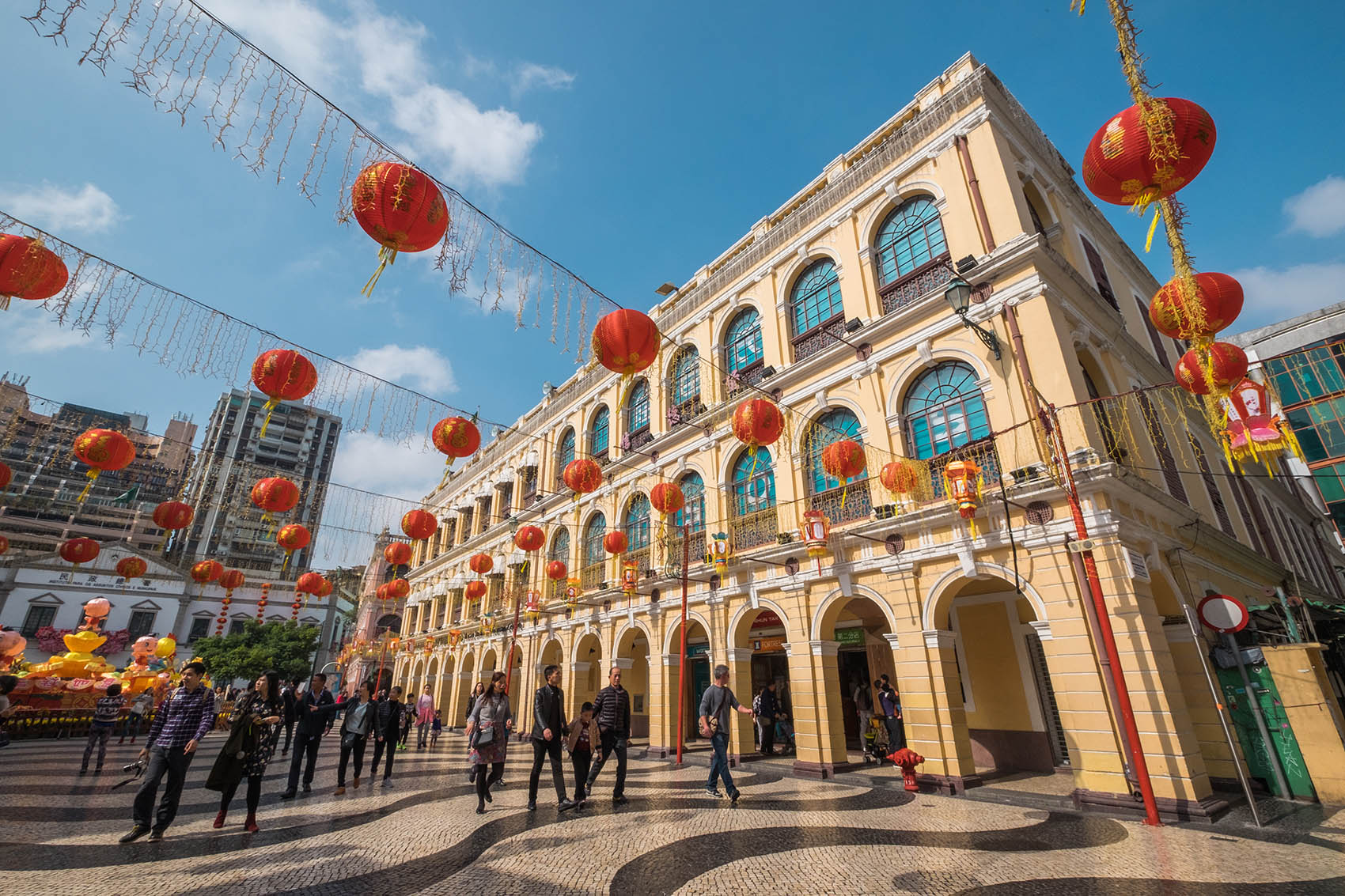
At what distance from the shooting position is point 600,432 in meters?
20.4

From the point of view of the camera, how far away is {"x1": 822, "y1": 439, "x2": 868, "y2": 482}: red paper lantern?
9.80 metres

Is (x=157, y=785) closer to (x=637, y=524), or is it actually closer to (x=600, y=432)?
(x=637, y=524)

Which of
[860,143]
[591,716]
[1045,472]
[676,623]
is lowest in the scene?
[591,716]

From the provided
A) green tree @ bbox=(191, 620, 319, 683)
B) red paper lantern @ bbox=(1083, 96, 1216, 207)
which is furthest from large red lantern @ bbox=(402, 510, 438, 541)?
green tree @ bbox=(191, 620, 319, 683)

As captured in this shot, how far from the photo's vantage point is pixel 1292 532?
21.5 metres

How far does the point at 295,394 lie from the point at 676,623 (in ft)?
32.3

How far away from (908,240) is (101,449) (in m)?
15.7

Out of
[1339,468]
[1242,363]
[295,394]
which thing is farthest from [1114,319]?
[1339,468]

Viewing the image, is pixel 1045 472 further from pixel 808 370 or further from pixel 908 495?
pixel 808 370

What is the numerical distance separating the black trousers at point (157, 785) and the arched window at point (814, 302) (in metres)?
12.0

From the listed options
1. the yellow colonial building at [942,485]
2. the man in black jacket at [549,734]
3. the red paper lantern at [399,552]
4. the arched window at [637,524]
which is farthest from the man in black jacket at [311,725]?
the red paper lantern at [399,552]

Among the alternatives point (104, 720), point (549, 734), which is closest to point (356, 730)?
point (549, 734)

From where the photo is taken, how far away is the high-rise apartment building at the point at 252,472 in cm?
5191

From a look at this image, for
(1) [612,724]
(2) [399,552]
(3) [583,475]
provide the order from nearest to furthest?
(1) [612,724] < (3) [583,475] < (2) [399,552]
